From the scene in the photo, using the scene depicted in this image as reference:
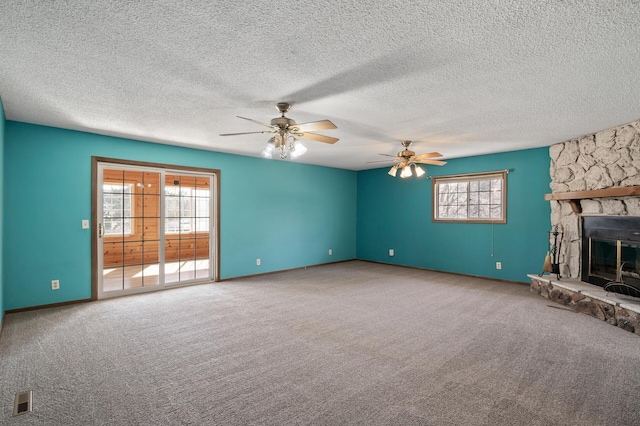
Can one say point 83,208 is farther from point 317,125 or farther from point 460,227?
point 460,227

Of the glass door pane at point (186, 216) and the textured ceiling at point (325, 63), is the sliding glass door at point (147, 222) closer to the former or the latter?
the glass door pane at point (186, 216)

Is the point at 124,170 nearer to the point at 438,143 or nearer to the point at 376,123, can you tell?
the point at 376,123

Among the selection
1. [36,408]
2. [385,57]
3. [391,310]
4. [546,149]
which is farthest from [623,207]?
[36,408]

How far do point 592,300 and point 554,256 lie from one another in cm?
111

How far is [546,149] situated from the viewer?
5227 millimetres

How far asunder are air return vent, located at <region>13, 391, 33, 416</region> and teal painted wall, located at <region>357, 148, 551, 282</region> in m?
6.46

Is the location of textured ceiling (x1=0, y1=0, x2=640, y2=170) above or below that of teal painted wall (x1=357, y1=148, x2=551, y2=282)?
above

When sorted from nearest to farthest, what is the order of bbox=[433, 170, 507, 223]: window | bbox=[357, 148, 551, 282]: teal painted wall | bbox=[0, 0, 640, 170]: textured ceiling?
bbox=[0, 0, 640, 170]: textured ceiling, bbox=[357, 148, 551, 282]: teal painted wall, bbox=[433, 170, 507, 223]: window

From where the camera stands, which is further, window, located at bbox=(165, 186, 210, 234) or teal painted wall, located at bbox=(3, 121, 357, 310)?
window, located at bbox=(165, 186, 210, 234)

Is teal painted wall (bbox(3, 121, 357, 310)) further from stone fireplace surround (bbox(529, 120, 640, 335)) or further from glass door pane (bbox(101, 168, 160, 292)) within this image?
stone fireplace surround (bbox(529, 120, 640, 335))

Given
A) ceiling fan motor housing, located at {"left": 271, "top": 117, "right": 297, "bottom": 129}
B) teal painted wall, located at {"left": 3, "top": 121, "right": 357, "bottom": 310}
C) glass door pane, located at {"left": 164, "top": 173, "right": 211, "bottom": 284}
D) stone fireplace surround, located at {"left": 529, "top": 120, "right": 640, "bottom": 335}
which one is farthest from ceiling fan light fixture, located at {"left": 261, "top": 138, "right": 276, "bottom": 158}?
stone fireplace surround, located at {"left": 529, "top": 120, "right": 640, "bottom": 335}

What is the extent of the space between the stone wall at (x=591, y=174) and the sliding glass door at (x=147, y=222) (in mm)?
5954

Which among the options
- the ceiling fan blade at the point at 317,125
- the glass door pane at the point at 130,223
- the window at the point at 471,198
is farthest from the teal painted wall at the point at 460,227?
the glass door pane at the point at 130,223

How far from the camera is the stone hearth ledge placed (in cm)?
339
